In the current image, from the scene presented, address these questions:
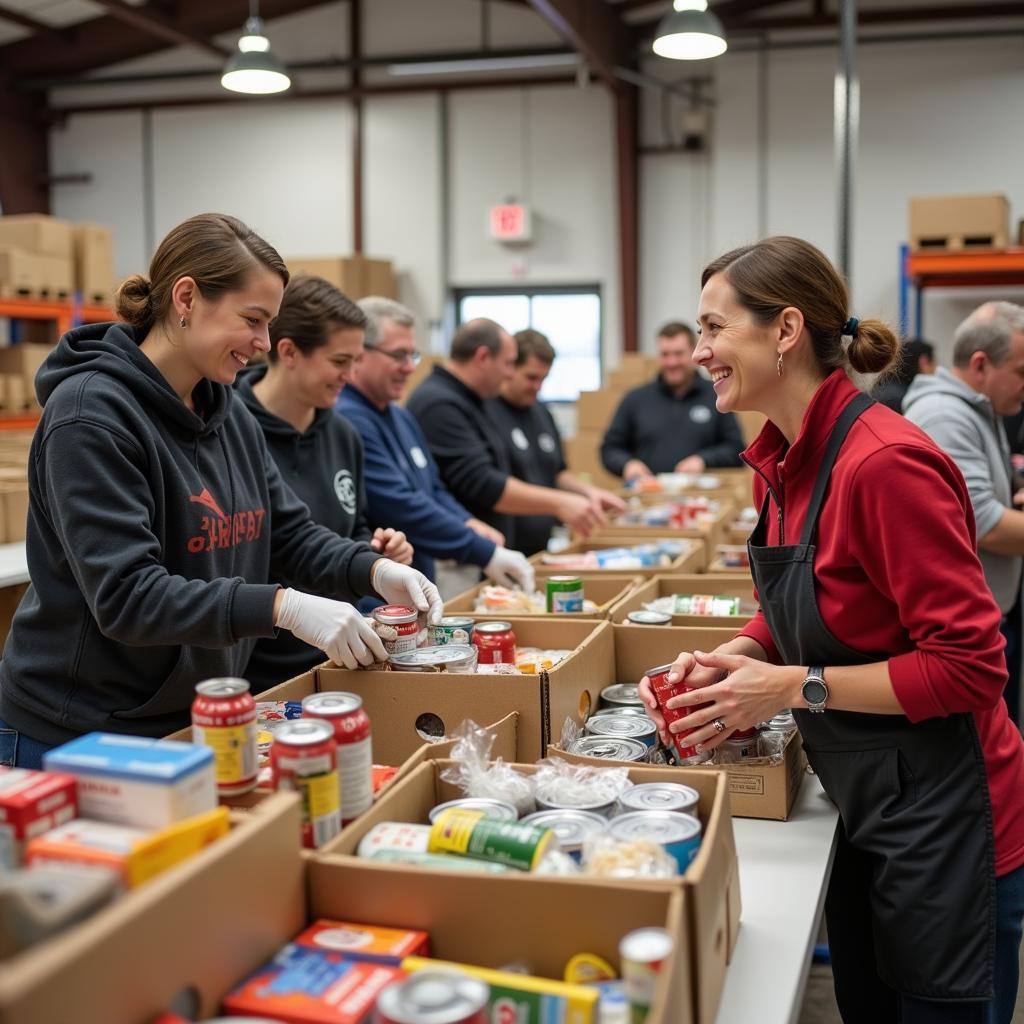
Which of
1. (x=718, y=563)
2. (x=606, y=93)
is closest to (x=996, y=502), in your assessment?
(x=718, y=563)

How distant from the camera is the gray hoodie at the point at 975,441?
3.41m

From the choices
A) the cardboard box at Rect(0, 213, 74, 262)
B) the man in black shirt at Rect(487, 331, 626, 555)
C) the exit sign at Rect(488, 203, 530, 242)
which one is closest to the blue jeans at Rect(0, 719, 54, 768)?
the man in black shirt at Rect(487, 331, 626, 555)

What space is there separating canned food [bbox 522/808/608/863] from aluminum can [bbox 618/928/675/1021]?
312mm

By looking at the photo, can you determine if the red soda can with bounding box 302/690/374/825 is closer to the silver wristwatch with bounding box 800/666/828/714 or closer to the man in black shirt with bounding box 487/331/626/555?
the silver wristwatch with bounding box 800/666/828/714

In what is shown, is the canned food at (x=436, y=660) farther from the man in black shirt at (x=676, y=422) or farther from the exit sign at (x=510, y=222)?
the exit sign at (x=510, y=222)

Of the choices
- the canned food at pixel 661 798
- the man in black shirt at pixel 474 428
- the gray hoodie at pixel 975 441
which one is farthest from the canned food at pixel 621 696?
the man in black shirt at pixel 474 428

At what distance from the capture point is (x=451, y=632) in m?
2.37

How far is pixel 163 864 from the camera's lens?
1164 mm

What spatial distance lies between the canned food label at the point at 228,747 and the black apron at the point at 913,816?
0.90m

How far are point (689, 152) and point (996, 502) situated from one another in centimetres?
808

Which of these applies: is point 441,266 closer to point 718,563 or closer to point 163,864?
point 718,563

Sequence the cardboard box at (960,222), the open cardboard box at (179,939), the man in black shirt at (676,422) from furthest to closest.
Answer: the cardboard box at (960,222) → the man in black shirt at (676,422) → the open cardboard box at (179,939)

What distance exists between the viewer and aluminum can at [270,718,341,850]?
1367 millimetres

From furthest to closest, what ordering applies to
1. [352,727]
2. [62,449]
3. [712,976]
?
1. [62,449]
2. [352,727]
3. [712,976]
